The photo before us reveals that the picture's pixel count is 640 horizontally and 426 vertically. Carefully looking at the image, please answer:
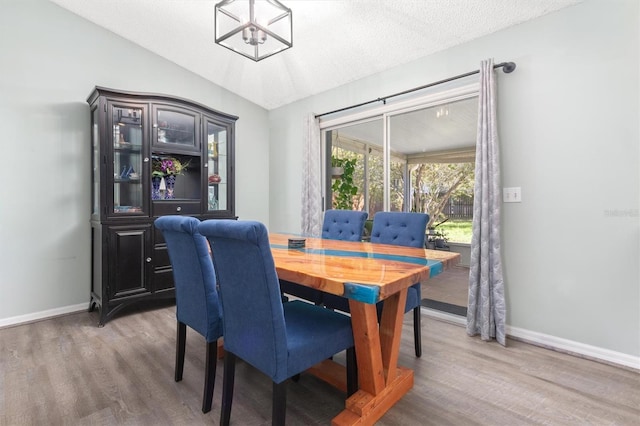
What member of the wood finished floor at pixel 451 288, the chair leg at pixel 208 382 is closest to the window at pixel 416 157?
the wood finished floor at pixel 451 288

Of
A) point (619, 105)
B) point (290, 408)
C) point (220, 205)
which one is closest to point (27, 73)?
point (220, 205)

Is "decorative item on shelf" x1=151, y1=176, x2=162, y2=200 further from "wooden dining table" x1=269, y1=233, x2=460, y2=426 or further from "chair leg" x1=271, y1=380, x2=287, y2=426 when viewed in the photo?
"chair leg" x1=271, y1=380, x2=287, y2=426

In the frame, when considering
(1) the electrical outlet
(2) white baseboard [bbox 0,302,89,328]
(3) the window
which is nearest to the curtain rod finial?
(3) the window

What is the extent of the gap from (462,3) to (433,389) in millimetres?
2651

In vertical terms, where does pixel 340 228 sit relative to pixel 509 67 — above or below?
below

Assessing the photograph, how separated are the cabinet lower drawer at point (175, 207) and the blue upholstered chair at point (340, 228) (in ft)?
4.85

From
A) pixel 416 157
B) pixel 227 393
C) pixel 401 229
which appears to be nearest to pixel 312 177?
pixel 416 157

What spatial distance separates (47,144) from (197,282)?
8.29 feet

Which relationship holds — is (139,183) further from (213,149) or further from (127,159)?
(213,149)

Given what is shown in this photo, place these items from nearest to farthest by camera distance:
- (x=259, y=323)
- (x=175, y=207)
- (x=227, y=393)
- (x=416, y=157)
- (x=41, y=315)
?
(x=259, y=323) < (x=227, y=393) < (x=41, y=315) < (x=175, y=207) < (x=416, y=157)

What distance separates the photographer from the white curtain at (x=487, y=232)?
2.47m

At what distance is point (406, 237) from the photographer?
2.34 meters

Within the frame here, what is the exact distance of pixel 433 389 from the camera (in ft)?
5.97

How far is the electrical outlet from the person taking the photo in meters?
2.50
